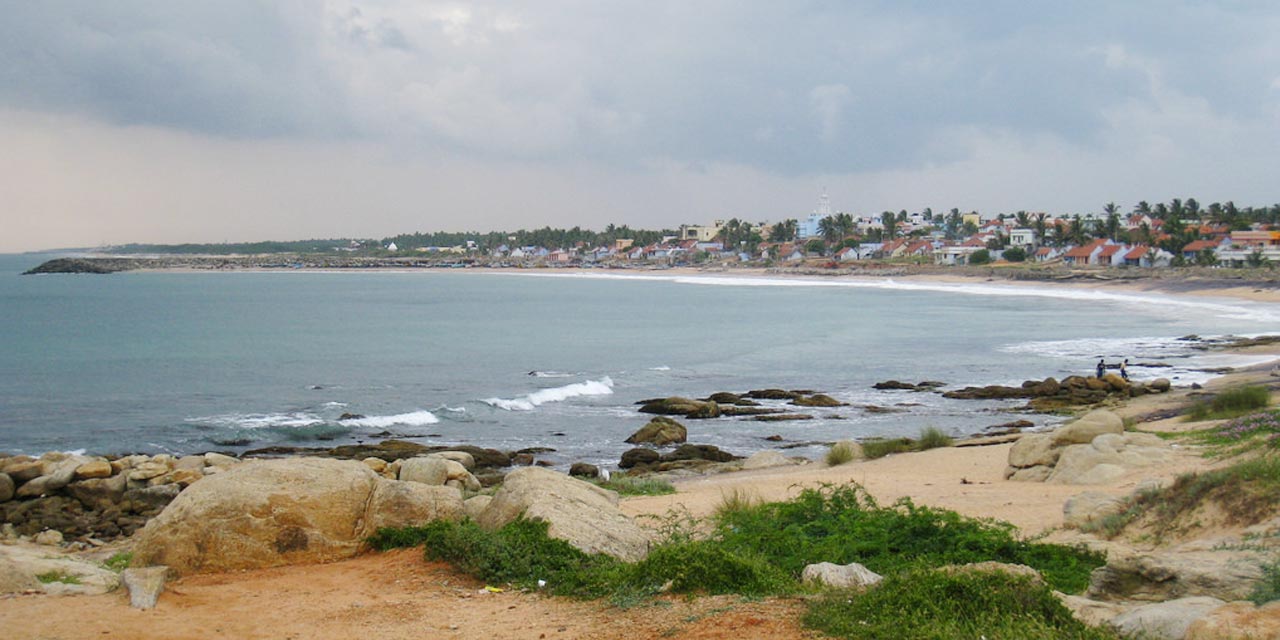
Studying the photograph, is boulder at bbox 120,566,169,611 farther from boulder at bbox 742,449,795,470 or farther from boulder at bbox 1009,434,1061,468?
boulder at bbox 742,449,795,470

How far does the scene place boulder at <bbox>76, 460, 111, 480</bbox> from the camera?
18281 mm

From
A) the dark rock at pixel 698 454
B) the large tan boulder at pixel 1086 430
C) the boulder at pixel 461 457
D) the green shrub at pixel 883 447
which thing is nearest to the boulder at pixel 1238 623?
the large tan boulder at pixel 1086 430

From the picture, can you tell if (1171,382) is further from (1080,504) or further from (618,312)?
(618,312)

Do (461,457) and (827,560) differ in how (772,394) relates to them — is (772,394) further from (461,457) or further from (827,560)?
(827,560)

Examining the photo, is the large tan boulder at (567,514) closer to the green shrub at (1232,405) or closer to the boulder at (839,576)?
the boulder at (839,576)

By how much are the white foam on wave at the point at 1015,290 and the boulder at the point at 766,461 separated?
4852cm

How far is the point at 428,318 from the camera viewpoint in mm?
73125

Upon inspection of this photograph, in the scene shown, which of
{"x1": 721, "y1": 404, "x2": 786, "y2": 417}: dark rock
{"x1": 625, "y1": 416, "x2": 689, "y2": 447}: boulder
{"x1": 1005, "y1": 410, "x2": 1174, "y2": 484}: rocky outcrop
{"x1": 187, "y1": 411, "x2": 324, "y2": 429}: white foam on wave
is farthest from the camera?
{"x1": 721, "y1": 404, "x2": 786, "y2": 417}: dark rock

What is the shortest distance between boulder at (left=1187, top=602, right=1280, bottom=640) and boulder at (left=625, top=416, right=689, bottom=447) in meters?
20.0

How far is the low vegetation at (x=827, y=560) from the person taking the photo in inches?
263

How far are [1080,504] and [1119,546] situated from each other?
1.91m

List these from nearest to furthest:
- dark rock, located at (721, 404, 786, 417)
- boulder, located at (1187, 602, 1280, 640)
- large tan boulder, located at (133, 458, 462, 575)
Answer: boulder, located at (1187, 602, 1280, 640) → large tan boulder, located at (133, 458, 462, 575) → dark rock, located at (721, 404, 786, 417)

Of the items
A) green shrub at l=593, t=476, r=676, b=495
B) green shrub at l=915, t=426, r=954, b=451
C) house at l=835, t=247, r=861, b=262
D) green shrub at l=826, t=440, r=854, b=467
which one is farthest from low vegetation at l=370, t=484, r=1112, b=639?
house at l=835, t=247, r=861, b=262

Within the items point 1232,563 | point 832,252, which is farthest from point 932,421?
point 832,252
